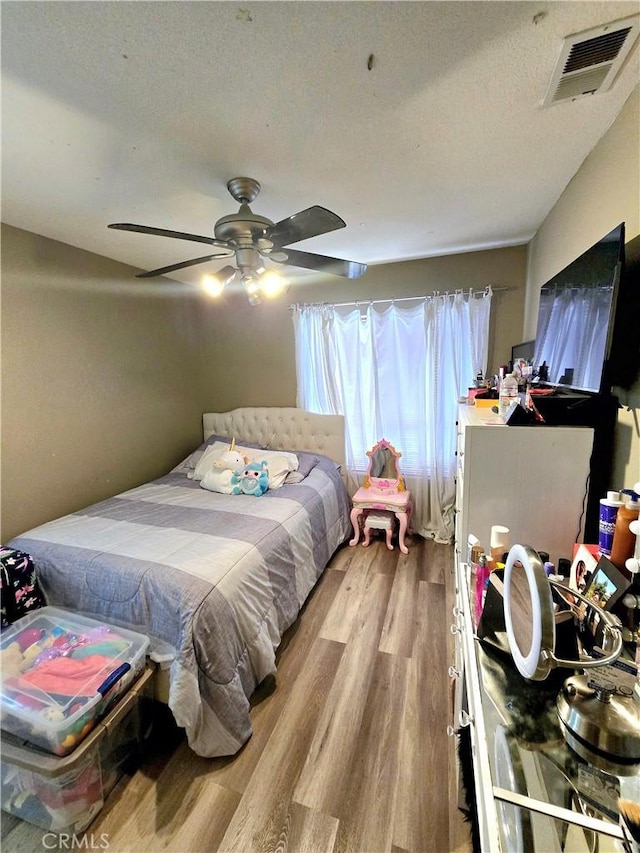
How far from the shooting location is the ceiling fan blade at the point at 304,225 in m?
1.27

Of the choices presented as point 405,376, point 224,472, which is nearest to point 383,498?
point 405,376

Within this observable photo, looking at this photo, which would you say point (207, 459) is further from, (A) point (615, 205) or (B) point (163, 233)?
(A) point (615, 205)

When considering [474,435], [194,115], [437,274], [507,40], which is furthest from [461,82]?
[437,274]

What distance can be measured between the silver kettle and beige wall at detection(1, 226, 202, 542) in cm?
279

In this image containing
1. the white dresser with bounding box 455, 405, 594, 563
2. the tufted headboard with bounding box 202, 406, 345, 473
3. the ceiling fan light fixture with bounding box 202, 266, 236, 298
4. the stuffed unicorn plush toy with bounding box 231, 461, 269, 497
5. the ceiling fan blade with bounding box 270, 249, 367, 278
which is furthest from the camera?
the tufted headboard with bounding box 202, 406, 345, 473

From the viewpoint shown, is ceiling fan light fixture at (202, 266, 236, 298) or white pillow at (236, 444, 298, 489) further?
white pillow at (236, 444, 298, 489)

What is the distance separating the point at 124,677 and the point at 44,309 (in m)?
2.27

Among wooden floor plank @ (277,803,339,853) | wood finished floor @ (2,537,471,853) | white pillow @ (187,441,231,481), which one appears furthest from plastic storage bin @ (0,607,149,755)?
white pillow @ (187,441,231,481)

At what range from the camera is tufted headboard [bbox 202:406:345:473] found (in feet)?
10.8

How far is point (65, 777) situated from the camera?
115cm

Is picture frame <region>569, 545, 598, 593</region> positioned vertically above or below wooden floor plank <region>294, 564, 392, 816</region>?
above

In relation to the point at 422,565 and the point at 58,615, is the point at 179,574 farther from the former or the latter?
the point at 422,565

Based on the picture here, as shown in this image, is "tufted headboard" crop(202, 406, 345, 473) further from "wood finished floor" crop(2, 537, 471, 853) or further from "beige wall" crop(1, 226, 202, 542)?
"wood finished floor" crop(2, 537, 471, 853)

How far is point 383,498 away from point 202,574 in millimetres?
1729
